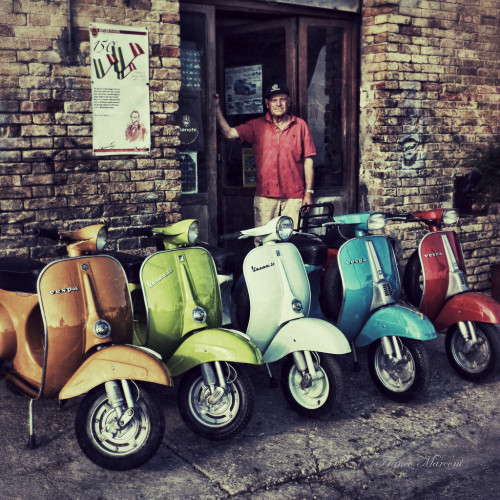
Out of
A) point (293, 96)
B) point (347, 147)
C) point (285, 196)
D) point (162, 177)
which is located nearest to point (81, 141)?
point (162, 177)

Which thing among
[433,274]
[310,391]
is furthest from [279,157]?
[310,391]

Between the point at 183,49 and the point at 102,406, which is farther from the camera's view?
the point at 183,49

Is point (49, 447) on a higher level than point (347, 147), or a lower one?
lower

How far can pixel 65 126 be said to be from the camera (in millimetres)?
5234

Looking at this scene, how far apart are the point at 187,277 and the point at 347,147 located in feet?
11.5

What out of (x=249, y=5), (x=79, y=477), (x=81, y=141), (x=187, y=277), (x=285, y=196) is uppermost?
(x=249, y=5)

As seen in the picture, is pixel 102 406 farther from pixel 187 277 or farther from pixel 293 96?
pixel 293 96

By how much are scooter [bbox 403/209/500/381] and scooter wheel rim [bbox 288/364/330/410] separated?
117 centimetres

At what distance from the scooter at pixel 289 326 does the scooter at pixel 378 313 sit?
0.33 metres

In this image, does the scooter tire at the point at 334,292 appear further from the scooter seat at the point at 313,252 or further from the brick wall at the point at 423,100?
the brick wall at the point at 423,100

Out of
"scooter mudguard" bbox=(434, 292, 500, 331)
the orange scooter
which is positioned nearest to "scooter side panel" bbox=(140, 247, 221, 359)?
the orange scooter

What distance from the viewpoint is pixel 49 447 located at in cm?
379

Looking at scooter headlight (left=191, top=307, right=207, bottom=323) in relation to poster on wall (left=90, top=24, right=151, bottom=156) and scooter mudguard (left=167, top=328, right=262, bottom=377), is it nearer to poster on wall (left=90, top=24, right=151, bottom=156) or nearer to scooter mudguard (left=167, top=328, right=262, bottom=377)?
scooter mudguard (left=167, top=328, right=262, bottom=377)
